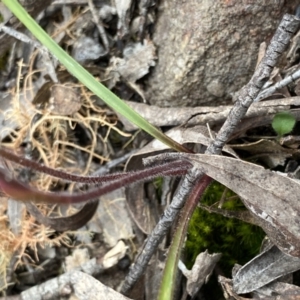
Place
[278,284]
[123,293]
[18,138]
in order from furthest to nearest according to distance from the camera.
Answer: [18,138]
[123,293]
[278,284]

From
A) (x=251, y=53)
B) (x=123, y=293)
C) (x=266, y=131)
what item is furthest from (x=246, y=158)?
(x=123, y=293)

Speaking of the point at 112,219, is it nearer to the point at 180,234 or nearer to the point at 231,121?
the point at 180,234

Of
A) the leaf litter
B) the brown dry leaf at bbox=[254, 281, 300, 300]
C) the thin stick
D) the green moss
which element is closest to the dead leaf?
the brown dry leaf at bbox=[254, 281, 300, 300]

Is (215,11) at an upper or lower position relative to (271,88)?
upper

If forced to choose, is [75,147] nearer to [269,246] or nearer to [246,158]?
[246,158]

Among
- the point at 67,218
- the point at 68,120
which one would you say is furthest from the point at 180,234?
the point at 68,120

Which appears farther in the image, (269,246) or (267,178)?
(269,246)

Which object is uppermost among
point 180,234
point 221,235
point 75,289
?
point 221,235
